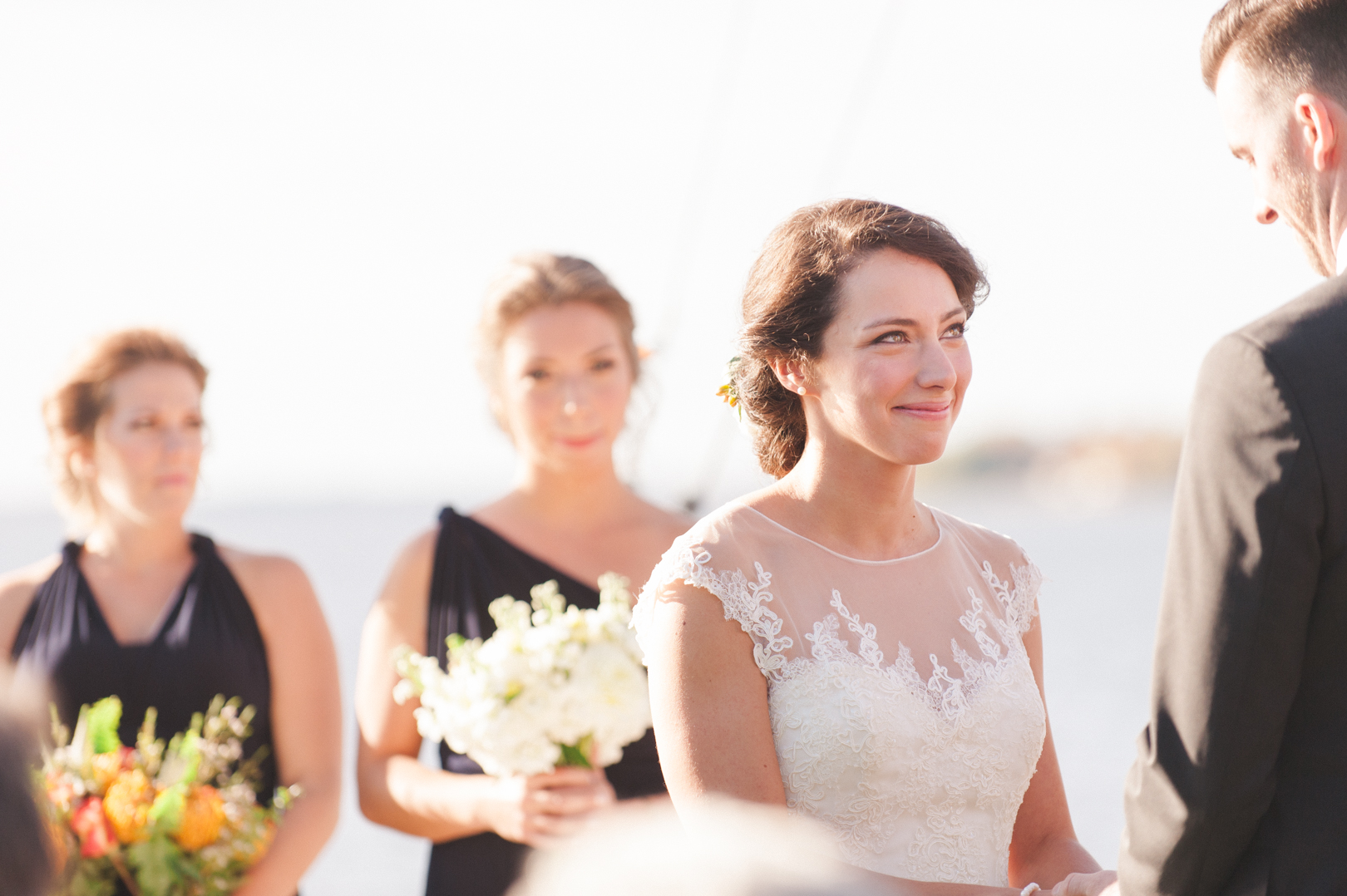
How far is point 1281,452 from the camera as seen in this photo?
1.89 meters

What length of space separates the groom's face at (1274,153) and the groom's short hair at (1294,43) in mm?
23

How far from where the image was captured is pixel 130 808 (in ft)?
11.0

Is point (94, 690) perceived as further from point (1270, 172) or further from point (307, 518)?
point (307, 518)

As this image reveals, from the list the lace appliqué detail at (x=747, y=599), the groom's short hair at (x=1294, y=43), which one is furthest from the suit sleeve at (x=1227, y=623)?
the lace appliqué detail at (x=747, y=599)

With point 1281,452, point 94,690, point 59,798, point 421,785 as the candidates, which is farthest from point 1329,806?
point 94,690

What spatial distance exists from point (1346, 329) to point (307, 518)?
210 feet

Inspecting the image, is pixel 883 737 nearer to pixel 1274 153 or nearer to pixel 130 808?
pixel 1274 153

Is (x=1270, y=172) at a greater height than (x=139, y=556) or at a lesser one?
greater

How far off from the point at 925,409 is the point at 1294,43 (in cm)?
100

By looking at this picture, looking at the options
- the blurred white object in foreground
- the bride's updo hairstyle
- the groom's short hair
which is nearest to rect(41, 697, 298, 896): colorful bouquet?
the bride's updo hairstyle

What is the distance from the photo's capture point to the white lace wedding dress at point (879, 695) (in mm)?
2625

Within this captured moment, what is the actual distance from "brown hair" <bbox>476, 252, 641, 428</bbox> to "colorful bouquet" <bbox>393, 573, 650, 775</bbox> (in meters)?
1.23

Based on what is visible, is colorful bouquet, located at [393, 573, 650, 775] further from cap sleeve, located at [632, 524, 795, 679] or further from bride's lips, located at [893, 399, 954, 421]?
bride's lips, located at [893, 399, 954, 421]

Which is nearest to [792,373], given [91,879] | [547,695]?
[547,695]
